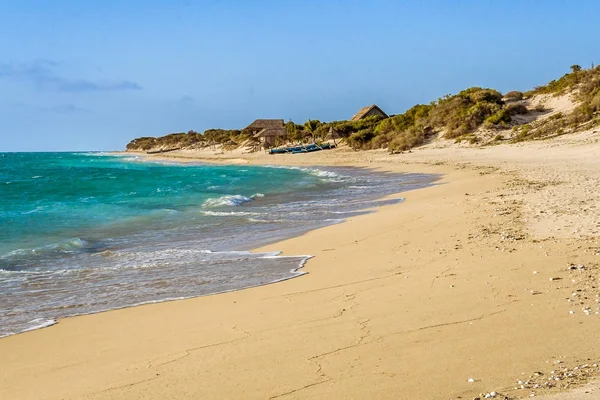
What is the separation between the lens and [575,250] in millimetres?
7125

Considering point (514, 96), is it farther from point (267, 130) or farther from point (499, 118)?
point (267, 130)

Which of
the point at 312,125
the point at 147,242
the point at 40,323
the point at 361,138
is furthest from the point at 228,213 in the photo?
the point at 312,125

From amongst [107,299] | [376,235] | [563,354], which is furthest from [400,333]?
[376,235]

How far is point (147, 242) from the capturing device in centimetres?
1230

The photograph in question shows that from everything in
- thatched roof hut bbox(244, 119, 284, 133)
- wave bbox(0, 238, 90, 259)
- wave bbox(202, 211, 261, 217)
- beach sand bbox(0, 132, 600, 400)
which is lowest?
wave bbox(202, 211, 261, 217)

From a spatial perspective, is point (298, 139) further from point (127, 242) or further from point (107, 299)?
point (107, 299)

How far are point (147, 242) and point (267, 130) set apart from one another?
63588mm

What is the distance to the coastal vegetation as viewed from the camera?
34.0 metres

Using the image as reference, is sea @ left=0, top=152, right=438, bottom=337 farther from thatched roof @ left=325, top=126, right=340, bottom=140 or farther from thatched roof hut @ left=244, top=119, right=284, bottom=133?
thatched roof hut @ left=244, top=119, right=284, bottom=133

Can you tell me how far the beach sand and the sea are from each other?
2.46 feet

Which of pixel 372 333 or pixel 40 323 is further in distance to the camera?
pixel 40 323

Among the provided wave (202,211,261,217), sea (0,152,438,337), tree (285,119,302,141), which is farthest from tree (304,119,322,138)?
wave (202,211,261,217)

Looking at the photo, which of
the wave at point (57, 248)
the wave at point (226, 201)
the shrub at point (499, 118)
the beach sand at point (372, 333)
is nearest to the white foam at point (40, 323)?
the beach sand at point (372, 333)

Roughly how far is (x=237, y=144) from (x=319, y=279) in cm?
7573
